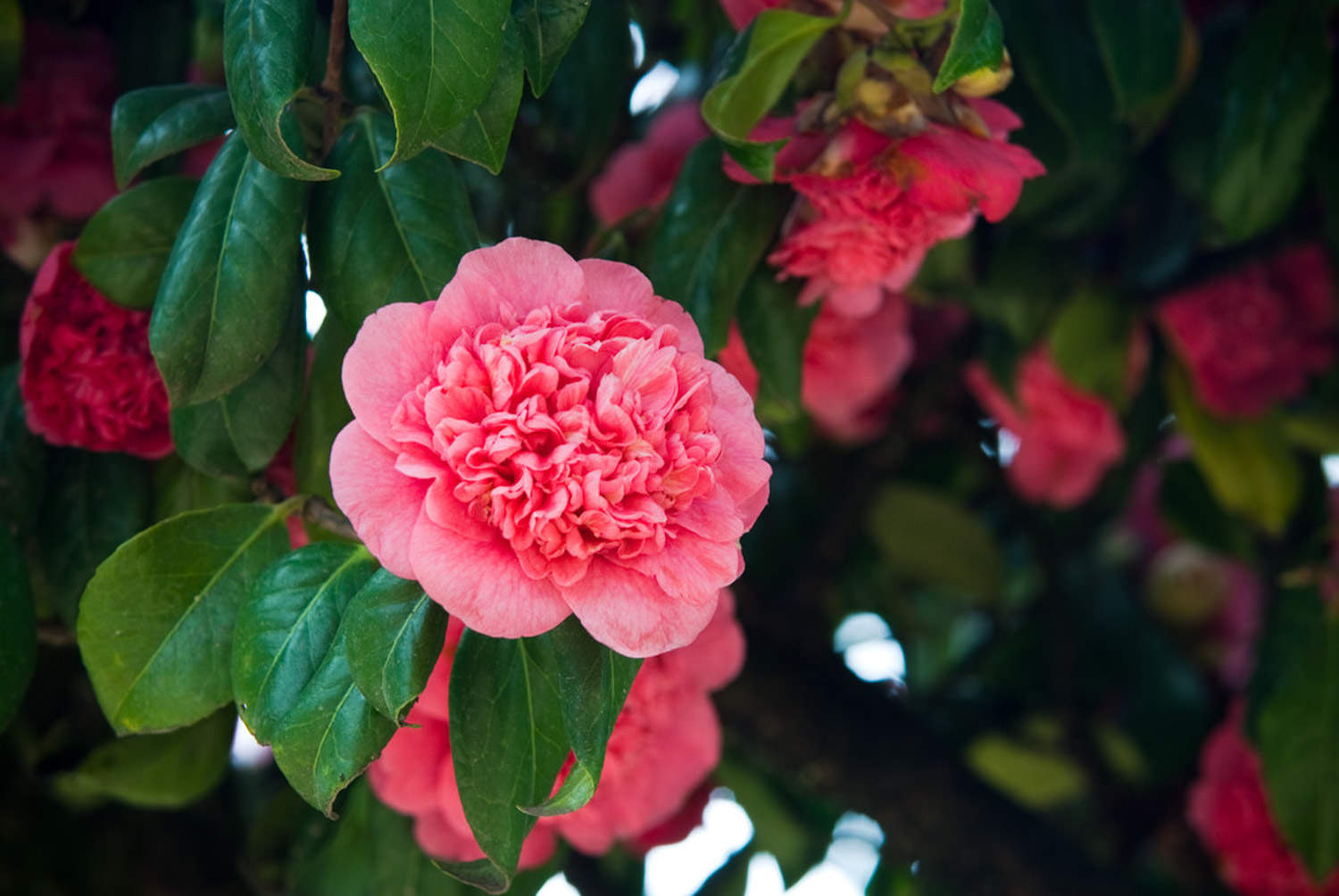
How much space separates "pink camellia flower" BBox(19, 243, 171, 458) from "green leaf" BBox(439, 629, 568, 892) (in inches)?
9.3

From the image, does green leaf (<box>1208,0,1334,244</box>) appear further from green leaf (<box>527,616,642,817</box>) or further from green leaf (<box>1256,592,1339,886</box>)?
green leaf (<box>527,616,642,817</box>)

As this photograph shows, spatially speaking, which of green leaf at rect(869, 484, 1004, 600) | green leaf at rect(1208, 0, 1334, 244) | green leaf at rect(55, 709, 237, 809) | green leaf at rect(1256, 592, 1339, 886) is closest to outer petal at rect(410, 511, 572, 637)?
green leaf at rect(55, 709, 237, 809)

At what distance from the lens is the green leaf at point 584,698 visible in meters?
0.45

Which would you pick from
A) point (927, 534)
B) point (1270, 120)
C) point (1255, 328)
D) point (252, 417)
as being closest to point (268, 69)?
point (252, 417)

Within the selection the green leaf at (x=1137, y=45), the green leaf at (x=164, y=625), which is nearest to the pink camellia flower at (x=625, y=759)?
the green leaf at (x=164, y=625)

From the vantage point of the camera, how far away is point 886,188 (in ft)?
1.95

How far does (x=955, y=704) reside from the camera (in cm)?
139

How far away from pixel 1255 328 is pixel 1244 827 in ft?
1.55

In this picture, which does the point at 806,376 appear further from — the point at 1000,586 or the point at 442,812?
the point at 1000,586

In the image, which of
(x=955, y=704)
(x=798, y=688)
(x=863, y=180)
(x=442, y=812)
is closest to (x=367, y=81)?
(x=863, y=180)

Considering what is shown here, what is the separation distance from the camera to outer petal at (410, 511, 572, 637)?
434mm

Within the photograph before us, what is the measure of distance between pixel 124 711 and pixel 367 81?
1.27 ft

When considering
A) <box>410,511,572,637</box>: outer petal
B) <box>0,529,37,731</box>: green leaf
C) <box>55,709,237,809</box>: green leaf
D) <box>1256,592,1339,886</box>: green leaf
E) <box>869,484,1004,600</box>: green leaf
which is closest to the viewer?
<box>410,511,572,637</box>: outer petal

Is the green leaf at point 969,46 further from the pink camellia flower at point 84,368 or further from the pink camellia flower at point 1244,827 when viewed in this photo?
the pink camellia flower at point 1244,827
